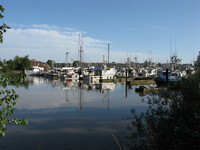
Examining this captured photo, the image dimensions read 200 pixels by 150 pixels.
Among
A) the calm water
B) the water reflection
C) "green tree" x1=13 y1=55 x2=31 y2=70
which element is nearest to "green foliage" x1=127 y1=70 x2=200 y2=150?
the water reflection

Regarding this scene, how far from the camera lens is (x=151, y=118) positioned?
836 centimetres

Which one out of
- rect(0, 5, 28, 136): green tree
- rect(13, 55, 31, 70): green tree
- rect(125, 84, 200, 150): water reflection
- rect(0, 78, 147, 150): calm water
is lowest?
rect(0, 78, 147, 150): calm water

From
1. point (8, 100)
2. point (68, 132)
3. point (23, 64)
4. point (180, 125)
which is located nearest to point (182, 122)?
point (180, 125)

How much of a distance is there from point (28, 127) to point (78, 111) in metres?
6.82

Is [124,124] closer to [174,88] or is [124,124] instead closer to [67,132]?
[67,132]

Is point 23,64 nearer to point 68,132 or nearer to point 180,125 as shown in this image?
point 68,132

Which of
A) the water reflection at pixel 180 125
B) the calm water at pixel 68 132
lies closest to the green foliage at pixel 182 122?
the water reflection at pixel 180 125

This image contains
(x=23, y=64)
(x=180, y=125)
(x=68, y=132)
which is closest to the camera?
(x=180, y=125)

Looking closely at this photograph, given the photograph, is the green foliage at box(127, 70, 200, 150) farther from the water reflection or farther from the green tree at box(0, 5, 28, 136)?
the green tree at box(0, 5, 28, 136)

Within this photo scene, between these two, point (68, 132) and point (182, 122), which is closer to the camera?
point (182, 122)

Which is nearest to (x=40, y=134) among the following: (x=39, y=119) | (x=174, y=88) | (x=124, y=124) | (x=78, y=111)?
(x=39, y=119)

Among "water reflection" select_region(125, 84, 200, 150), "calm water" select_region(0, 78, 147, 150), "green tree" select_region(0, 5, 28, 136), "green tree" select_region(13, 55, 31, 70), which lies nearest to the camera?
"green tree" select_region(0, 5, 28, 136)

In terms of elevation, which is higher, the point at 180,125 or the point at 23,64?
the point at 23,64

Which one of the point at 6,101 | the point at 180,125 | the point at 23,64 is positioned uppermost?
the point at 23,64
